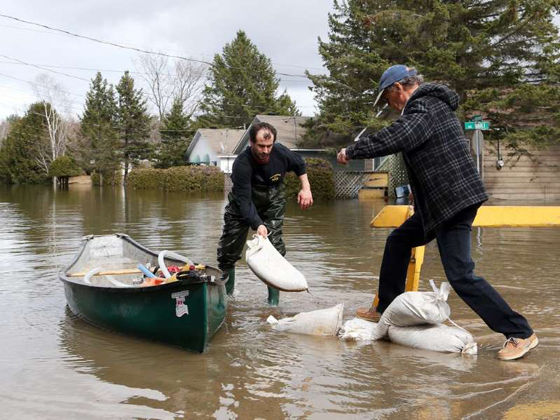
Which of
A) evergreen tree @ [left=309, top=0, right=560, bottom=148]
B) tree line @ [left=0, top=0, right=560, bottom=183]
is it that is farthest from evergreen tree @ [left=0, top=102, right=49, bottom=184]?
evergreen tree @ [left=309, top=0, right=560, bottom=148]

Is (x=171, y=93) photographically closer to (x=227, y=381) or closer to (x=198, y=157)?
(x=198, y=157)

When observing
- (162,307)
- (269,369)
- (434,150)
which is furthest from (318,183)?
(269,369)

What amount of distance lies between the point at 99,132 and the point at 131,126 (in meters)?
3.57

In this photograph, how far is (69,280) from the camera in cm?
614

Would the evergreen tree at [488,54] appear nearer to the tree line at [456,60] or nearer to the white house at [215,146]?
the tree line at [456,60]

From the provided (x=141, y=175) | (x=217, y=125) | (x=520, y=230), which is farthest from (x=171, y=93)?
(x=520, y=230)

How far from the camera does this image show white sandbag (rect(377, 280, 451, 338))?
16.0 ft

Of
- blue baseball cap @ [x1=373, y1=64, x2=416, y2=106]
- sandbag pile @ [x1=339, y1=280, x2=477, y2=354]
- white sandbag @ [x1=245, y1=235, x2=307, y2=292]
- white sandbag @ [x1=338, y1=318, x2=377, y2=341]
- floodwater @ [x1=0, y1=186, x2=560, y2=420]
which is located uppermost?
blue baseball cap @ [x1=373, y1=64, x2=416, y2=106]

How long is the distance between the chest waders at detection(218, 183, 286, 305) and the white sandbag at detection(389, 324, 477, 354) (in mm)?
1893

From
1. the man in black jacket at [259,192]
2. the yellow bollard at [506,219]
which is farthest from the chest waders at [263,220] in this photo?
the yellow bollard at [506,219]

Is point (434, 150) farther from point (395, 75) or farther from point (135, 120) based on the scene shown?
point (135, 120)

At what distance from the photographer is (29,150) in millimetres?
78062

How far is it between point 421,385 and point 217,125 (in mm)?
68144

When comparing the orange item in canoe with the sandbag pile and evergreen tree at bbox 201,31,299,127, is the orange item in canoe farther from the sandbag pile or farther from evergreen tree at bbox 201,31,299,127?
evergreen tree at bbox 201,31,299,127
